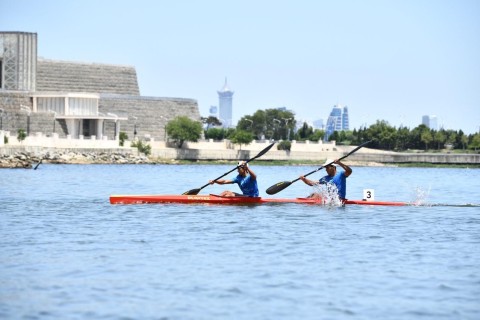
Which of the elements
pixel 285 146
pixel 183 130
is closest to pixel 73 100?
pixel 183 130

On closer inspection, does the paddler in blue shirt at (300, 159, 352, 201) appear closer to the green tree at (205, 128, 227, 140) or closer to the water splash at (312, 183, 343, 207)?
the water splash at (312, 183, 343, 207)

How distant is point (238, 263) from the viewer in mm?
22453

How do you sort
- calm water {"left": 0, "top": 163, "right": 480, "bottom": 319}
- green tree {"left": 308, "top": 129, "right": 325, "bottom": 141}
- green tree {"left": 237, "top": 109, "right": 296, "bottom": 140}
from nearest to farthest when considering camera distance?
calm water {"left": 0, "top": 163, "right": 480, "bottom": 319}
green tree {"left": 308, "top": 129, "right": 325, "bottom": 141}
green tree {"left": 237, "top": 109, "right": 296, "bottom": 140}

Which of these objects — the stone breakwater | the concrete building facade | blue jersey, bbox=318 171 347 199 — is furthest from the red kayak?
the concrete building facade

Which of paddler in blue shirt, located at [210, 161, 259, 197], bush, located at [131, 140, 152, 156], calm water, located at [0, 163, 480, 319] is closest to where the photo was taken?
calm water, located at [0, 163, 480, 319]

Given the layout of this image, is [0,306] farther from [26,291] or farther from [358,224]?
[358,224]

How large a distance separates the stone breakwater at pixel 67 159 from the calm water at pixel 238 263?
5413cm

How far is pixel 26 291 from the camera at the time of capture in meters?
19.0

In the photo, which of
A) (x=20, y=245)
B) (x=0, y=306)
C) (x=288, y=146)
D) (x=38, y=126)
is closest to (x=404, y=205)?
(x=20, y=245)

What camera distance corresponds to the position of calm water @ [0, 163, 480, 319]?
18031 mm

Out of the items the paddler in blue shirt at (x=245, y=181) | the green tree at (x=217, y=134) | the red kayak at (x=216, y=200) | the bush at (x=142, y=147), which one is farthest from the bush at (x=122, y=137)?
the paddler in blue shirt at (x=245, y=181)

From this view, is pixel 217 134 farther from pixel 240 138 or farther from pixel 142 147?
pixel 142 147

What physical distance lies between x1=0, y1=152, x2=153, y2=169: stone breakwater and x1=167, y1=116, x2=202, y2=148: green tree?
14818 mm

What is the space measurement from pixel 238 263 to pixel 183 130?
400ft
